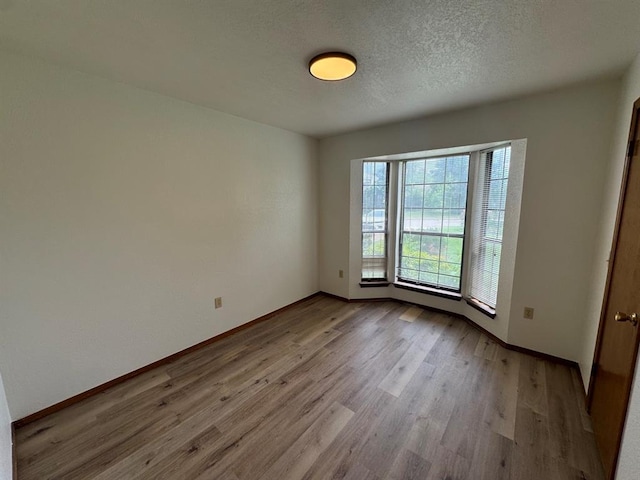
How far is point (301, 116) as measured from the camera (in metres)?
2.81

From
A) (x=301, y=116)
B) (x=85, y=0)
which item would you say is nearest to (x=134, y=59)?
(x=85, y=0)

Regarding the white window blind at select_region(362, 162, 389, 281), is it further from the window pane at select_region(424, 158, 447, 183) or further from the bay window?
the window pane at select_region(424, 158, 447, 183)

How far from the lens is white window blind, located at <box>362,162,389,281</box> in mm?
3691

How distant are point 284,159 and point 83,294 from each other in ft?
7.81

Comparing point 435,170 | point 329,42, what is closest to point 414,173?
point 435,170

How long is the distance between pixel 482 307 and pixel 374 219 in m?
1.68

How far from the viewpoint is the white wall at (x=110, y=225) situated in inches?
65.7

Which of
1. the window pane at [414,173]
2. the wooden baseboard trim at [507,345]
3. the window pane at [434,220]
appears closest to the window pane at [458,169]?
the window pane at [434,220]

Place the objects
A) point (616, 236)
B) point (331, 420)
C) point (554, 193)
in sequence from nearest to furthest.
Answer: point (616, 236)
point (331, 420)
point (554, 193)

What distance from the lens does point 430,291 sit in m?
3.49

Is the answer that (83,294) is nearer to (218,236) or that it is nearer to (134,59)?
(218,236)

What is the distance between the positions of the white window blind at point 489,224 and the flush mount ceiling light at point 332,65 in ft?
6.20

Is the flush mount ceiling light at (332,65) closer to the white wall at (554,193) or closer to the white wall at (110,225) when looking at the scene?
the white wall at (110,225)

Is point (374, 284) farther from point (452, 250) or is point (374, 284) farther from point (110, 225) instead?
point (110, 225)
